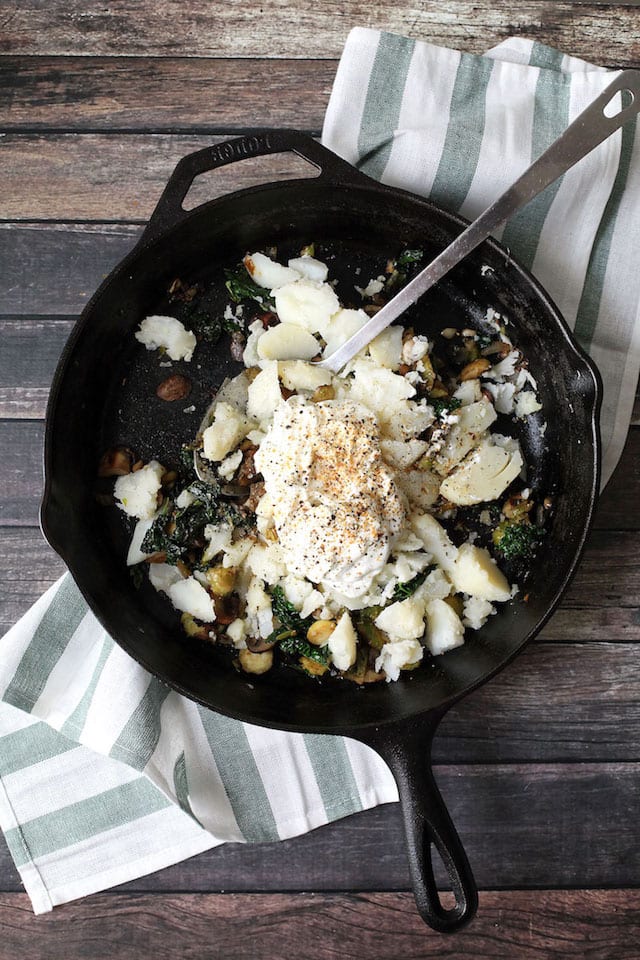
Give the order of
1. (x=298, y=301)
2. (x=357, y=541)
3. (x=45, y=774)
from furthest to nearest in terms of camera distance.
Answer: (x=45, y=774), (x=298, y=301), (x=357, y=541)

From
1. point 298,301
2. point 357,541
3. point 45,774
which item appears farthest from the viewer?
point 45,774

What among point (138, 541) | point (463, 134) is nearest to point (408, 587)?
point (138, 541)

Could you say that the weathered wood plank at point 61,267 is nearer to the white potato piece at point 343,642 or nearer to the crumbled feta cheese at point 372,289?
the crumbled feta cheese at point 372,289

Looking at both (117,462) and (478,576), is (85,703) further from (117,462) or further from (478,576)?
(478,576)

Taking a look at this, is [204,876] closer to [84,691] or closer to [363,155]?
[84,691]

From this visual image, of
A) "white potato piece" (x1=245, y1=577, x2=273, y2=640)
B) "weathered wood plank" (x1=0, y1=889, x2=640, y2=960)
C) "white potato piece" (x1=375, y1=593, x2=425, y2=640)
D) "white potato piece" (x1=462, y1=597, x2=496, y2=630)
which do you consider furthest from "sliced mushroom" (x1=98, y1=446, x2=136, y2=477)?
"weathered wood plank" (x1=0, y1=889, x2=640, y2=960)

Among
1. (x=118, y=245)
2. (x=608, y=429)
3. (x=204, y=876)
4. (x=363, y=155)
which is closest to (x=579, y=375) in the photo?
(x=608, y=429)
